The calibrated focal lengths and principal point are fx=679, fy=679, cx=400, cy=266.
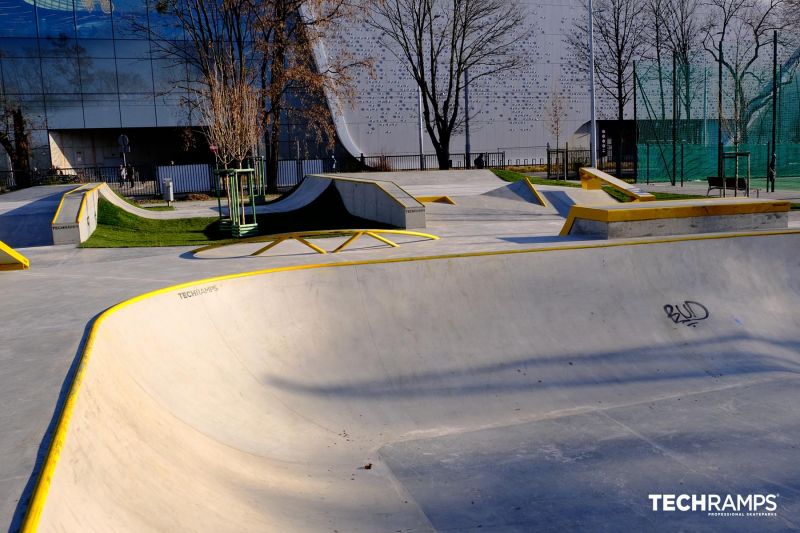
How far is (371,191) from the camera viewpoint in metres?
18.3

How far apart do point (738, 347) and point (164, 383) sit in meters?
7.16

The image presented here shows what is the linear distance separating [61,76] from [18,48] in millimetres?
2544

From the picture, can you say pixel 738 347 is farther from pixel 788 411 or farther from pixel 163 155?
pixel 163 155

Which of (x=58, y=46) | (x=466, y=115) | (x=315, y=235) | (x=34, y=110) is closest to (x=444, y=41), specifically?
(x=466, y=115)

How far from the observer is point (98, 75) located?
3969 cm

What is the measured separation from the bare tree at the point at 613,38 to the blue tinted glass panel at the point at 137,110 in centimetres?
2763

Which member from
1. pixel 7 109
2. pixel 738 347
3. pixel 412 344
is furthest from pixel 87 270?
pixel 7 109

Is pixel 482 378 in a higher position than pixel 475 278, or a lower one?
lower

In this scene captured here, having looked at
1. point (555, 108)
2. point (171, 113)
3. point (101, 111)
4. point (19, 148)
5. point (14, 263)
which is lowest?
point (14, 263)

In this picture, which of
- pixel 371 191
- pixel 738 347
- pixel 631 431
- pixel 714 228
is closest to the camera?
pixel 631 431

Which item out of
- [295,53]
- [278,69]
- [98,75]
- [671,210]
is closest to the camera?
[671,210]

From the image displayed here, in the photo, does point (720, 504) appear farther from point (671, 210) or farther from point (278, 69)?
point (278, 69)

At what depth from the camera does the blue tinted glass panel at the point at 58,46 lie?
38625mm

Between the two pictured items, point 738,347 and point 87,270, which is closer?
point 738,347
